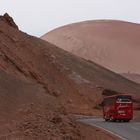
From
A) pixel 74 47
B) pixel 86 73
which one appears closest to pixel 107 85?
pixel 86 73

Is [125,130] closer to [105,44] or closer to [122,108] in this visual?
[122,108]

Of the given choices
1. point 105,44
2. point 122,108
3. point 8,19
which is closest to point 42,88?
point 122,108

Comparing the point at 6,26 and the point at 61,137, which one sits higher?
the point at 6,26

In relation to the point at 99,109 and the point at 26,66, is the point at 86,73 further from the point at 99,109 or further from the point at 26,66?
the point at 26,66

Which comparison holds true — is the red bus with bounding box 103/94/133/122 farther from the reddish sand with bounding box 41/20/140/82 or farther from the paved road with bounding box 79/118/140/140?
the reddish sand with bounding box 41/20/140/82

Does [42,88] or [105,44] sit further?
[105,44]

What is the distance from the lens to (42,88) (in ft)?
147

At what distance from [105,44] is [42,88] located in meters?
132

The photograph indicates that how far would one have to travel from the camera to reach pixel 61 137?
2167 centimetres

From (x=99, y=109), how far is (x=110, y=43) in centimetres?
10619

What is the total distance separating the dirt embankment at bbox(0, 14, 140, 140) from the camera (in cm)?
2328

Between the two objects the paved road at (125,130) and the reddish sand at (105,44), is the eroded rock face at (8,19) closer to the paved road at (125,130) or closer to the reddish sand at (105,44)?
the paved road at (125,130)

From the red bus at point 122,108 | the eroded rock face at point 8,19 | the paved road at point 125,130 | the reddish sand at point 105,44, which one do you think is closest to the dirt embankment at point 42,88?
the eroded rock face at point 8,19

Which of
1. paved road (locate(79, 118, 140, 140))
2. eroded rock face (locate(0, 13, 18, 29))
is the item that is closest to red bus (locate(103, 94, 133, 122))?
paved road (locate(79, 118, 140, 140))
